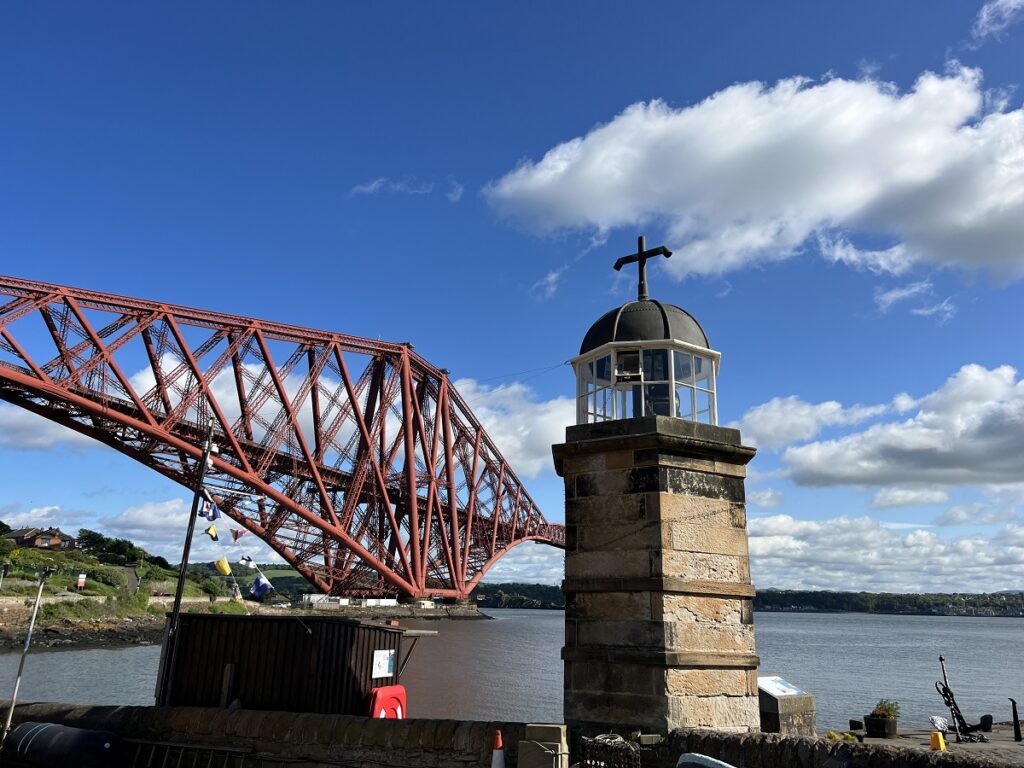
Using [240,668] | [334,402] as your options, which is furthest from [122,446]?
[240,668]

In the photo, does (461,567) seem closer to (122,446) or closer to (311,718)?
(122,446)

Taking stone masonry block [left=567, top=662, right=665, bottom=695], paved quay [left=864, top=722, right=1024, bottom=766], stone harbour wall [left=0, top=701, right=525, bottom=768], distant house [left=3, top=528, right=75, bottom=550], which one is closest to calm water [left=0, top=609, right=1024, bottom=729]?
paved quay [left=864, top=722, right=1024, bottom=766]

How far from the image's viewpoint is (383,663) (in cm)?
1233

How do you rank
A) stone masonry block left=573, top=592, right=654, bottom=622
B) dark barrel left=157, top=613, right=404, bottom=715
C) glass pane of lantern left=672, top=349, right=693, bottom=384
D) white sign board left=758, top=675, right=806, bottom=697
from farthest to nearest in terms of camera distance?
dark barrel left=157, top=613, right=404, bottom=715 < white sign board left=758, top=675, right=806, bottom=697 < glass pane of lantern left=672, top=349, right=693, bottom=384 < stone masonry block left=573, top=592, right=654, bottom=622

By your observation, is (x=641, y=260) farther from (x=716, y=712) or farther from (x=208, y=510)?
(x=208, y=510)

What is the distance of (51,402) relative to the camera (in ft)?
127

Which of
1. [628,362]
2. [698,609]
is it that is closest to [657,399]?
[628,362]

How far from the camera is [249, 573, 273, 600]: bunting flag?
1255cm

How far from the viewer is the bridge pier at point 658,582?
670cm

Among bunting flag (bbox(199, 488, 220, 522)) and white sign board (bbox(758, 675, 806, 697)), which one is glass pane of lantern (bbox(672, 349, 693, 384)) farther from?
bunting flag (bbox(199, 488, 220, 522))

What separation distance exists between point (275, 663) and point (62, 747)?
9.71 feet

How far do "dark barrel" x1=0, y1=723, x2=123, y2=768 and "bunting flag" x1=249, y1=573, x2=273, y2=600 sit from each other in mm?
3045

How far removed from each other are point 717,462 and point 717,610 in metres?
1.42

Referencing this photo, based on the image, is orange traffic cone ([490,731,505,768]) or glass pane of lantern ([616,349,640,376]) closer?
orange traffic cone ([490,731,505,768])
